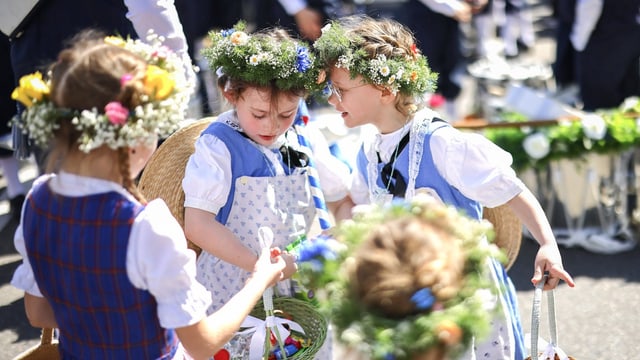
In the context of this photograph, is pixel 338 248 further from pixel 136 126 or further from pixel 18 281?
pixel 18 281

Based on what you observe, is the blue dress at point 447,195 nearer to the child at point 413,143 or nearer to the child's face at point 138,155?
the child at point 413,143

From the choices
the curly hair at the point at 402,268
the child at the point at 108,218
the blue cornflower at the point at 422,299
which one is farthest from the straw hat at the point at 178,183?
the blue cornflower at the point at 422,299

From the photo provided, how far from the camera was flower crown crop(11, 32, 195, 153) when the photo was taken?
173 centimetres

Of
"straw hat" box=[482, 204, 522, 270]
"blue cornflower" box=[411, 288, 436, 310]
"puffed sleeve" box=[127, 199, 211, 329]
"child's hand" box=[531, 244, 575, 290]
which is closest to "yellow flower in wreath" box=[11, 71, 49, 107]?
"puffed sleeve" box=[127, 199, 211, 329]

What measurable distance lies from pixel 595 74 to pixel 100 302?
4.29 metres

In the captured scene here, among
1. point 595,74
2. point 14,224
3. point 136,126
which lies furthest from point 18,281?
point 595,74

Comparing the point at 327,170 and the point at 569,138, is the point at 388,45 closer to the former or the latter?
the point at 327,170

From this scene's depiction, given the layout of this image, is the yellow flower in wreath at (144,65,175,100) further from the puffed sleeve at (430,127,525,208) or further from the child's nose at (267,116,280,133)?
the puffed sleeve at (430,127,525,208)

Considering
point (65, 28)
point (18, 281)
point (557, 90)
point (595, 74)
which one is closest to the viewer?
point (18, 281)

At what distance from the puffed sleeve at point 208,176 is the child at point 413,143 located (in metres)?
0.41

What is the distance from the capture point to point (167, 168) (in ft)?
8.91

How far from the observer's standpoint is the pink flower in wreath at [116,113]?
1.72 meters

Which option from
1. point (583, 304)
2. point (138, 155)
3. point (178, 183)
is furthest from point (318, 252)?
point (583, 304)

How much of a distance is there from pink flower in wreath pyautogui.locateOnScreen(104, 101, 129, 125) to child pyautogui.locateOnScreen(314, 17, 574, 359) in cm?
93
